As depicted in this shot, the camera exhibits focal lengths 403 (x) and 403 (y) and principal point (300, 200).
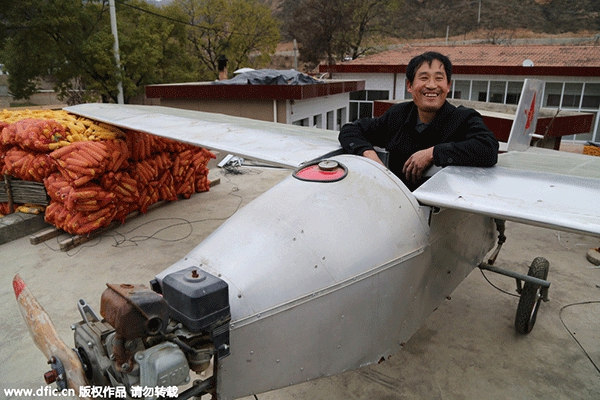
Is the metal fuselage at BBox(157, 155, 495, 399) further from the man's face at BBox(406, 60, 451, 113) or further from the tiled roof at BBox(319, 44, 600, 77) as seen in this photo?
the tiled roof at BBox(319, 44, 600, 77)

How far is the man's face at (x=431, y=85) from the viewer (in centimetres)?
329

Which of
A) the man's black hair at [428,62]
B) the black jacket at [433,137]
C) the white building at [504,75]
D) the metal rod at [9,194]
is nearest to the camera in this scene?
the black jacket at [433,137]

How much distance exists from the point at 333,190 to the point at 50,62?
28.0 metres

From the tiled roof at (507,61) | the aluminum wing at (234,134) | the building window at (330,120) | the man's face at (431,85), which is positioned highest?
the tiled roof at (507,61)

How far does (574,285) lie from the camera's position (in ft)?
20.4

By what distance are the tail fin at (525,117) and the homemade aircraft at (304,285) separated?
2655 mm

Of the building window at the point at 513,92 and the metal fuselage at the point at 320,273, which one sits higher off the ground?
the building window at the point at 513,92

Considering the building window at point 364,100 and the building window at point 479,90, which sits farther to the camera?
the building window at point 364,100

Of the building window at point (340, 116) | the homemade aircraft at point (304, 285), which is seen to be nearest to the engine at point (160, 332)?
the homemade aircraft at point (304, 285)

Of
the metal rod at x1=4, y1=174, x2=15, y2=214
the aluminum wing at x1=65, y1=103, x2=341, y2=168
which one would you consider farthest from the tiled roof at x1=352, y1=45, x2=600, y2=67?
the metal rod at x1=4, y1=174, x2=15, y2=214

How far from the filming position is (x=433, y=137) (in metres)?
3.47

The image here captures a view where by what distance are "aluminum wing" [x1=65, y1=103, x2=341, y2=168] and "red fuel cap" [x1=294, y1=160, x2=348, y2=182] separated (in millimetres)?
968

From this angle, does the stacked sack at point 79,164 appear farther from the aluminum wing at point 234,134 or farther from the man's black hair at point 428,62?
the man's black hair at point 428,62

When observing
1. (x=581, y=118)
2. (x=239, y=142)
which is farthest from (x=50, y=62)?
(x=581, y=118)
